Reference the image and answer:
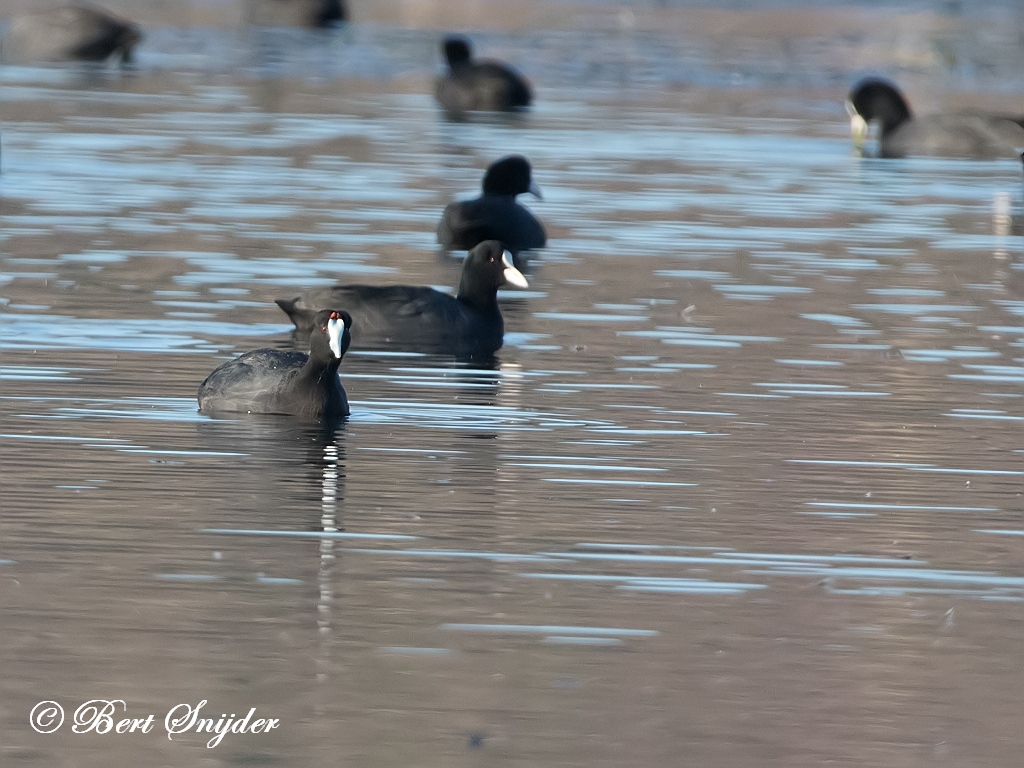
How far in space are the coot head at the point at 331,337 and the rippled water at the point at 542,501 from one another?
0.38m

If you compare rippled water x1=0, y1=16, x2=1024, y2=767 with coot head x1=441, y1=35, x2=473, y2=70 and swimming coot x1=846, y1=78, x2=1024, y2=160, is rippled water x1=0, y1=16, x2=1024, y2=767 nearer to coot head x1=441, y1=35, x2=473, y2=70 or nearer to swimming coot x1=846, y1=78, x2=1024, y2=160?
swimming coot x1=846, y1=78, x2=1024, y2=160

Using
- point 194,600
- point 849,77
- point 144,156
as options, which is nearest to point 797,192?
point 144,156

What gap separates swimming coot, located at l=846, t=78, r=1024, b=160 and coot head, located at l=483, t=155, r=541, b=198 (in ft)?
27.1

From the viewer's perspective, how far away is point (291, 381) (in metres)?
11.6

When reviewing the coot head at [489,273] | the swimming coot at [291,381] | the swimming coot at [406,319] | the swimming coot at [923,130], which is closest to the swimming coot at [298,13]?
the swimming coot at [923,130]

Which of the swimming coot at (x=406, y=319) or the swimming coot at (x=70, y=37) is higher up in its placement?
the swimming coot at (x=70, y=37)

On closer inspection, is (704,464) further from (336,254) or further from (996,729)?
(336,254)

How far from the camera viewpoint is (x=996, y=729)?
6949 mm

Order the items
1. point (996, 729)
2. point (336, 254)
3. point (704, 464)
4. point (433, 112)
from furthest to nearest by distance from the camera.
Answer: point (433, 112) < point (336, 254) < point (704, 464) < point (996, 729)

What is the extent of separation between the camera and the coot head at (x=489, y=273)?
48.3 ft

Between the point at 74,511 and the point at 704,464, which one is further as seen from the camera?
the point at 704,464

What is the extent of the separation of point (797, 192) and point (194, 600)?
16.0 metres

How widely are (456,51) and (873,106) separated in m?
7.15

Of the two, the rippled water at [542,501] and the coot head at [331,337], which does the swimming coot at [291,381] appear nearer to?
the coot head at [331,337]
